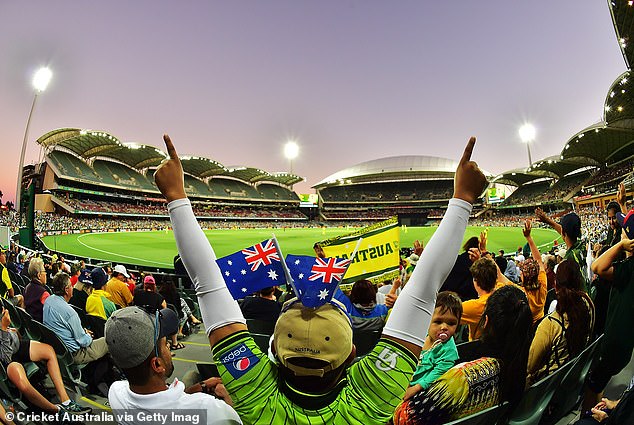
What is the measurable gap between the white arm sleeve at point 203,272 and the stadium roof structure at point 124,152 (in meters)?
63.7

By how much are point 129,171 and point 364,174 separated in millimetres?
65165

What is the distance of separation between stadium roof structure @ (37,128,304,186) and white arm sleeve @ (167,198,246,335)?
209 ft

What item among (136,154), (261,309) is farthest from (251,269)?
(136,154)

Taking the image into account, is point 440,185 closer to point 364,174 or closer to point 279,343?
point 364,174

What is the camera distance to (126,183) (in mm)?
70438

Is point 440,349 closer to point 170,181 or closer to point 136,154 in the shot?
point 170,181

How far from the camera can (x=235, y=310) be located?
1.42 m

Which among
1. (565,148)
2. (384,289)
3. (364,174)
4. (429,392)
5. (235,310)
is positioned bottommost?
(384,289)

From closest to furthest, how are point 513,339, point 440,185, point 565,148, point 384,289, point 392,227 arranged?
1. point 513,339
2. point 392,227
3. point 384,289
4. point 565,148
5. point 440,185

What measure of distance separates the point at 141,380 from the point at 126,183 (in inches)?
3121

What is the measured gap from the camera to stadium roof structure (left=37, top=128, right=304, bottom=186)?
54.8m

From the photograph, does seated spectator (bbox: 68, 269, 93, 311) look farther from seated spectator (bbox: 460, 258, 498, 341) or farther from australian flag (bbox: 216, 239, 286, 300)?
seated spectator (bbox: 460, 258, 498, 341)

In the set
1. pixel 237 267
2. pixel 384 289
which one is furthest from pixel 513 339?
pixel 384 289

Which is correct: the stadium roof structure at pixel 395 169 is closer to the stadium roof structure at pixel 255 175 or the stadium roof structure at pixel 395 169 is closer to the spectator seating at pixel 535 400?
the stadium roof structure at pixel 255 175
